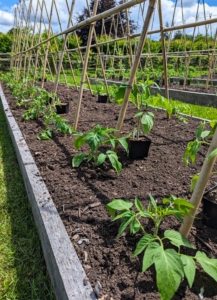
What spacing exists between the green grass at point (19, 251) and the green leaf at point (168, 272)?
66 cm

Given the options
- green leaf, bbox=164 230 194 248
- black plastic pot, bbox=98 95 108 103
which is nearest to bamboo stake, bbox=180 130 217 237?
green leaf, bbox=164 230 194 248

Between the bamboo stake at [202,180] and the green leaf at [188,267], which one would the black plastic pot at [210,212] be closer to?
the bamboo stake at [202,180]

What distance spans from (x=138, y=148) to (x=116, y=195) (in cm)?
65

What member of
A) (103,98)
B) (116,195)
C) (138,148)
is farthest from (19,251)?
(103,98)

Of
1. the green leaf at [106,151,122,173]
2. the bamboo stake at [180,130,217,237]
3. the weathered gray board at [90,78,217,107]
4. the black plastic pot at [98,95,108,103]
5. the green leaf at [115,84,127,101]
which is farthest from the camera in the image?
the weathered gray board at [90,78,217,107]

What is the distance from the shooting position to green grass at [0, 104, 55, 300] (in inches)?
55.4

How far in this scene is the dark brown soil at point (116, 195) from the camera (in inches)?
45.9

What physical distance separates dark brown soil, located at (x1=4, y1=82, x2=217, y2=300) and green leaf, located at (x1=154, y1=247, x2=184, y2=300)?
0.21 meters

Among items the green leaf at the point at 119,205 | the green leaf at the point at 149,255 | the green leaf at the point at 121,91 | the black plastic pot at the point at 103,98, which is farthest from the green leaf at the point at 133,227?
the black plastic pot at the point at 103,98

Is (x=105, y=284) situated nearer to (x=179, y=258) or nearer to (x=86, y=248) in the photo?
(x=86, y=248)

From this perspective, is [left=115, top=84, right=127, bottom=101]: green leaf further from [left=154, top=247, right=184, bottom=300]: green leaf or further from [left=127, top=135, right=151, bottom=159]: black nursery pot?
[left=154, top=247, right=184, bottom=300]: green leaf

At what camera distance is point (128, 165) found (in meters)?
2.26

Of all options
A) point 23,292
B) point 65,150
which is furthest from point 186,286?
point 65,150

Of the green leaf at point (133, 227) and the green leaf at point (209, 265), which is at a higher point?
the green leaf at point (133, 227)
